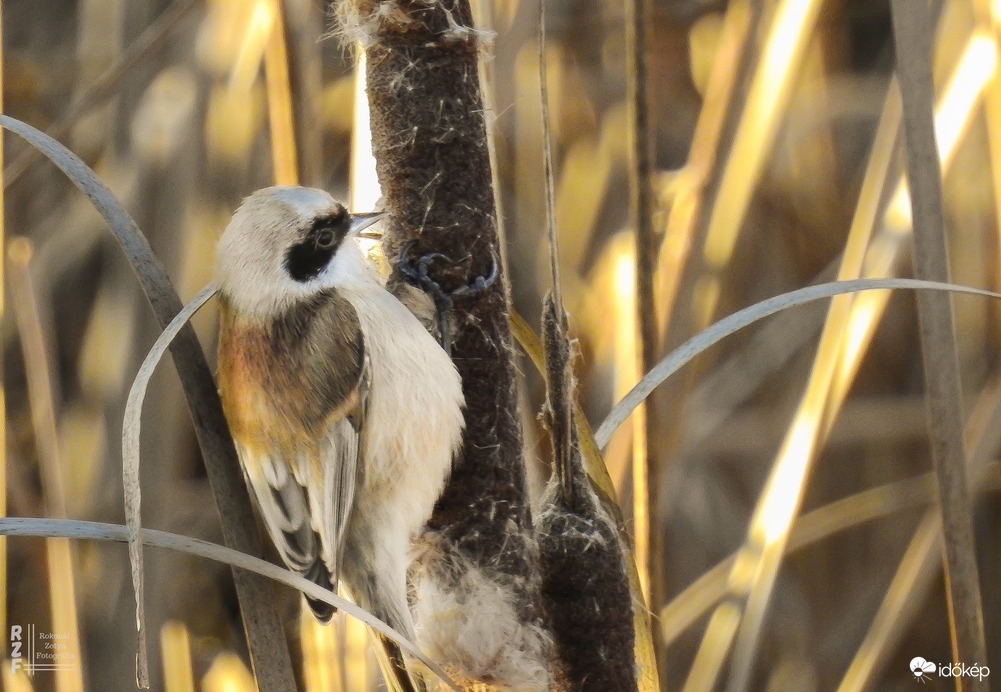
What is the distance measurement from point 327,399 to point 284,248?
0.37 feet

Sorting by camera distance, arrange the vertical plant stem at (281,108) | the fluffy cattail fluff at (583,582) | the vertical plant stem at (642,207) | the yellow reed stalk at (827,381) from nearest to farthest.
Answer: the fluffy cattail fluff at (583,582) < the vertical plant stem at (642,207) < the vertical plant stem at (281,108) < the yellow reed stalk at (827,381)

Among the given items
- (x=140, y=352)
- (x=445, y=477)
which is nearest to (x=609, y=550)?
(x=445, y=477)

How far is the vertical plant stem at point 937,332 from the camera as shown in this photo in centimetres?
72

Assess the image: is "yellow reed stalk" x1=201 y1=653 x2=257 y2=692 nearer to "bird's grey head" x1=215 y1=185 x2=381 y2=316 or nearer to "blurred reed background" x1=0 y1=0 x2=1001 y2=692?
"blurred reed background" x1=0 y1=0 x2=1001 y2=692

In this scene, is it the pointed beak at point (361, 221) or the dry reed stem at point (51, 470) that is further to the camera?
the dry reed stem at point (51, 470)

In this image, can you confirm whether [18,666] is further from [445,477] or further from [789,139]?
[789,139]

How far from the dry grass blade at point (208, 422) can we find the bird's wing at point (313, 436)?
10cm

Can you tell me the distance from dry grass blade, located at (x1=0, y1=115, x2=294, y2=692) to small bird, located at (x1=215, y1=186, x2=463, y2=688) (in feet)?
0.33

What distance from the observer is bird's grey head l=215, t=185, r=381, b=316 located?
22.7 inches

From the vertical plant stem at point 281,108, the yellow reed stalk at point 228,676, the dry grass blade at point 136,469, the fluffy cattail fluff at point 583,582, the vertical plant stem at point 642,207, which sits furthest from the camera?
the yellow reed stalk at point 228,676

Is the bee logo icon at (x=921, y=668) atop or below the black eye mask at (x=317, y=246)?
below

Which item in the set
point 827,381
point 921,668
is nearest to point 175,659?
point 827,381

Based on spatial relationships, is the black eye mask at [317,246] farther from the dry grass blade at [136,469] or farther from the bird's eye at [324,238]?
the dry grass blade at [136,469]

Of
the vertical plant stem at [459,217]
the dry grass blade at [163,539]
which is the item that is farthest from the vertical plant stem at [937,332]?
the dry grass blade at [163,539]
